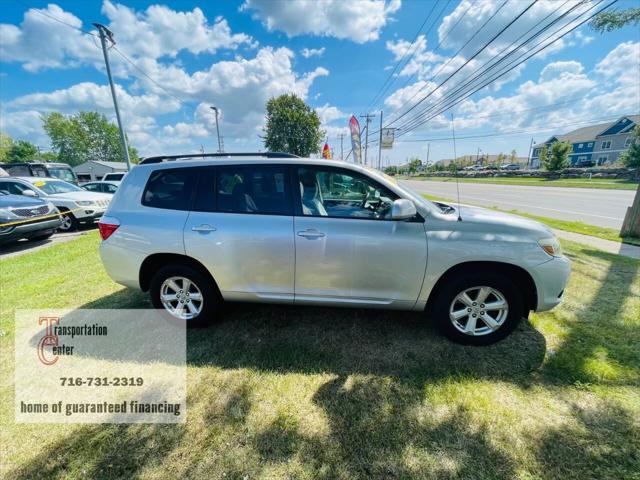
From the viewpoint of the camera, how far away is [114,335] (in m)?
3.11

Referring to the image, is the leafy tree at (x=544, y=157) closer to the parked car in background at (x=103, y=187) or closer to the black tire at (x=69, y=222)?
the parked car in background at (x=103, y=187)

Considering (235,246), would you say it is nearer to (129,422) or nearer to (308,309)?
(308,309)

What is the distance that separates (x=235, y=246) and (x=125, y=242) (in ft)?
4.16

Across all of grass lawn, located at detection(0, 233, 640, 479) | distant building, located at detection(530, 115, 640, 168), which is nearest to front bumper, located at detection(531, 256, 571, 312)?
grass lawn, located at detection(0, 233, 640, 479)

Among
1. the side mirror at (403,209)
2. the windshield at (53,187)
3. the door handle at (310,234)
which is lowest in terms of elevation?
the door handle at (310,234)

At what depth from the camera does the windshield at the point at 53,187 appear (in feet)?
32.0

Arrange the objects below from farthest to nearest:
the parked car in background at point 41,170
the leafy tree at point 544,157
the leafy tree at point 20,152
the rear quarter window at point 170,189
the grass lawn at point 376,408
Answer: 1. the leafy tree at point 20,152
2. the leafy tree at point 544,157
3. the parked car in background at point 41,170
4. the rear quarter window at point 170,189
5. the grass lawn at point 376,408

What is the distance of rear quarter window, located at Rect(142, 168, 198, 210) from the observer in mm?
3006

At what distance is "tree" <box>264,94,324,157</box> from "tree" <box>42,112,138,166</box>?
48853 mm

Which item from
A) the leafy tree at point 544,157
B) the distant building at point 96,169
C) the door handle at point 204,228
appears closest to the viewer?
the door handle at point 204,228

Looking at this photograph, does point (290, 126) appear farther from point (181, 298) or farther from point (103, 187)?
point (181, 298)

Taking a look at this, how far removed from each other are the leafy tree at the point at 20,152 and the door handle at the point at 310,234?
289ft

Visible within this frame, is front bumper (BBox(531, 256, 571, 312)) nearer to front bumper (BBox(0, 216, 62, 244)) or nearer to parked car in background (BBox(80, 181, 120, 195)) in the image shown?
front bumper (BBox(0, 216, 62, 244))

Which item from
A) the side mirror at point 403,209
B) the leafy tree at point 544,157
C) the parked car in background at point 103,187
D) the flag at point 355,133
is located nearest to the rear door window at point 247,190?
the side mirror at point 403,209
